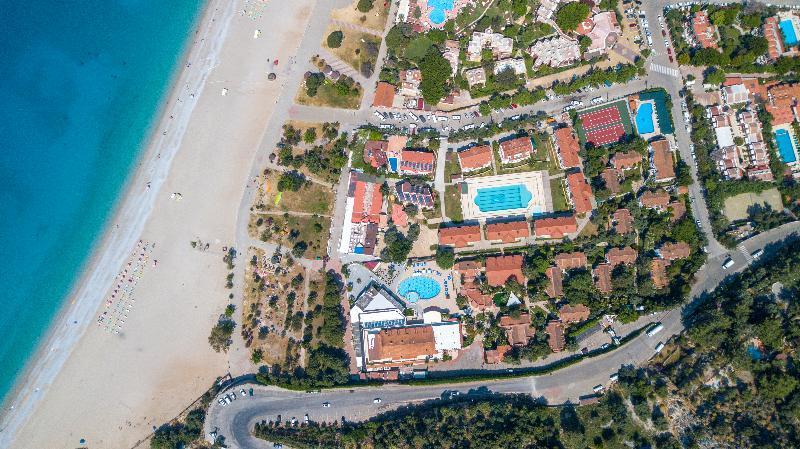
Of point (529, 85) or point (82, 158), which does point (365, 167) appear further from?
point (82, 158)

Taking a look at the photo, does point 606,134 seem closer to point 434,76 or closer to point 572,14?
point 572,14

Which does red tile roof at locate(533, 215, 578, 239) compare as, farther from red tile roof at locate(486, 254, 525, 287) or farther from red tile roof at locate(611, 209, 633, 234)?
red tile roof at locate(611, 209, 633, 234)

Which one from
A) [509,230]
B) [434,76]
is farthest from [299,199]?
[509,230]

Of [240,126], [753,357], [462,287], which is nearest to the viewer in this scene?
[753,357]

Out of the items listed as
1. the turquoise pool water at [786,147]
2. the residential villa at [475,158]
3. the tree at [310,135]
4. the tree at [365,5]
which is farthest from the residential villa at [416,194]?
the turquoise pool water at [786,147]

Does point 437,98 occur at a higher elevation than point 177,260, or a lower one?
higher

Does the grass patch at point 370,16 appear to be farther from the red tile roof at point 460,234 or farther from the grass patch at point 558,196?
the grass patch at point 558,196

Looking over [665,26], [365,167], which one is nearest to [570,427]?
[365,167]

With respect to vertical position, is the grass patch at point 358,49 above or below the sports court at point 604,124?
above
